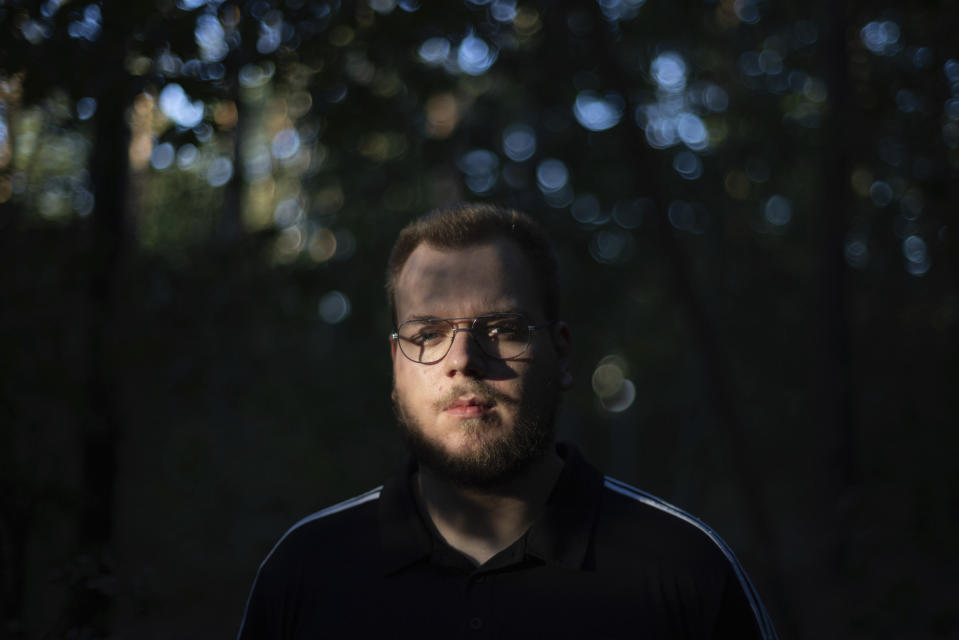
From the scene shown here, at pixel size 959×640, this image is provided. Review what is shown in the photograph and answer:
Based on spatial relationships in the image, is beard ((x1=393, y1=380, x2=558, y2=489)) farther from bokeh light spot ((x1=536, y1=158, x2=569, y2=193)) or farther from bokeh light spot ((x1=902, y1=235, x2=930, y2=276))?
bokeh light spot ((x1=902, y1=235, x2=930, y2=276))

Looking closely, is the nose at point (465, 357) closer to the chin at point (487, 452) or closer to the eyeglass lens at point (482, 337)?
the eyeglass lens at point (482, 337)

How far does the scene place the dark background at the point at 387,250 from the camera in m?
4.29

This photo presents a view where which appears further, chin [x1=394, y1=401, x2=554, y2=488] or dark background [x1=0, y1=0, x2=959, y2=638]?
dark background [x1=0, y1=0, x2=959, y2=638]

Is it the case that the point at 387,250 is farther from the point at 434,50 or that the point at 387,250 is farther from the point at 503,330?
the point at 503,330

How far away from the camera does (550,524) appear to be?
2.45 metres

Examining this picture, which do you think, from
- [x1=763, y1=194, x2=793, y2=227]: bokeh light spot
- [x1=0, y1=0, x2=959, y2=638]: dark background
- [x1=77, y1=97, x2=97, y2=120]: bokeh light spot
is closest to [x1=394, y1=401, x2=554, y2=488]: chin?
[x1=0, y1=0, x2=959, y2=638]: dark background

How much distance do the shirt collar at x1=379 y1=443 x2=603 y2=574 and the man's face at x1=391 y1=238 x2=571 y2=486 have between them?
143 mm

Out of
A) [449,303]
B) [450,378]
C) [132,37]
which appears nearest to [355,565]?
[450,378]

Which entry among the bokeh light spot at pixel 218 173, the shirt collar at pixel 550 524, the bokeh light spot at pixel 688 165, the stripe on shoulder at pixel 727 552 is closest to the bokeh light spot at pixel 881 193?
the bokeh light spot at pixel 688 165

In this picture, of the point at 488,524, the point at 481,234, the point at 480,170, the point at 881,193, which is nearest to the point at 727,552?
the point at 488,524

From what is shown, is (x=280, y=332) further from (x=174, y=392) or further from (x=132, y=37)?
(x=132, y=37)

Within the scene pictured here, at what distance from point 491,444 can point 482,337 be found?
328mm

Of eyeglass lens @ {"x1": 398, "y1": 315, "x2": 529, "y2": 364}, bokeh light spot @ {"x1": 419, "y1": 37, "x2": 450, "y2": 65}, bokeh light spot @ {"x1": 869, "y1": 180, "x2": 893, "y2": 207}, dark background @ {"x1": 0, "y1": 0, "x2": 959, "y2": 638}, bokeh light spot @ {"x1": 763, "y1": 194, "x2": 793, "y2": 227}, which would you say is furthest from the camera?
bokeh light spot @ {"x1": 763, "y1": 194, "x2": 793, "y2": 227}

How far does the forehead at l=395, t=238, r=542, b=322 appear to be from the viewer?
2557 millimetres
